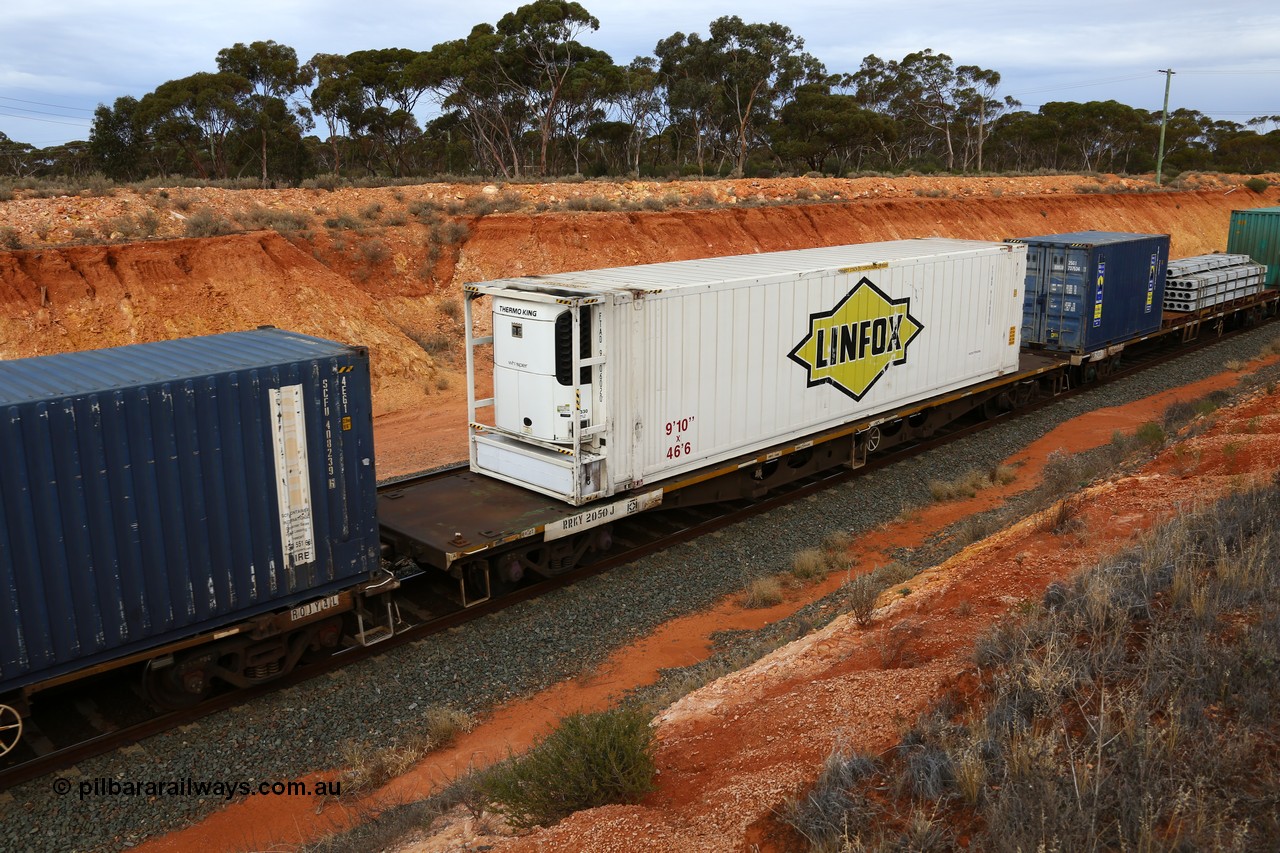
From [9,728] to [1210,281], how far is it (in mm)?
29738

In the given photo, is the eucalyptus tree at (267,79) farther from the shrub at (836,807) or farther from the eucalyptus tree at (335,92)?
the shrub at (836,807)

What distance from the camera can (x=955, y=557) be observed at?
38.1 feet

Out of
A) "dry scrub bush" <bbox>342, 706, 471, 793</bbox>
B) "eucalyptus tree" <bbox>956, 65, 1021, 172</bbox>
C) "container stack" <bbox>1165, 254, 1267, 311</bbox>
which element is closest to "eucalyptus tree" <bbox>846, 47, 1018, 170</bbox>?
"eucalyptus tree" <bbox>956, 65, 1021, 172</bbox>

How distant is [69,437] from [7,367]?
185 centimetres

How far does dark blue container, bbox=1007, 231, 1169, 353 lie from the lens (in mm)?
21516

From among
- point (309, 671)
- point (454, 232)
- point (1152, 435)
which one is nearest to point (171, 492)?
point (309, 671)

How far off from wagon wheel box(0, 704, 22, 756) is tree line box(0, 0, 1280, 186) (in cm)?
2972

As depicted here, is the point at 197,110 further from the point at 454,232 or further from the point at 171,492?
the point at 171,492

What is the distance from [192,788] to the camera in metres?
8.19

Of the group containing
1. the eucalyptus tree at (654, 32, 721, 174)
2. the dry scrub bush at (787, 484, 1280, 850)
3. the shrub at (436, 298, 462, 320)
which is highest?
the eucalyptus tree at (654, 32, 721, 174)

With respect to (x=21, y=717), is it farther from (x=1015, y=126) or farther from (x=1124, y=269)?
(x=1015, y=126)

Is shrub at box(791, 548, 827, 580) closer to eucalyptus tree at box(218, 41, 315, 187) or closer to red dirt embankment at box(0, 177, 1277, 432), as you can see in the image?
red dirt embankment at box(0, 177, 1277, 432)

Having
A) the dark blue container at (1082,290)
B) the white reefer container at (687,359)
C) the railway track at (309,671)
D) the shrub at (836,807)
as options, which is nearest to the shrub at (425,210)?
the white reefer container at (687,359)

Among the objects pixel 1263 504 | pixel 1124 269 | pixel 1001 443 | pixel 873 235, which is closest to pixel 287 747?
pixel 1263 504
